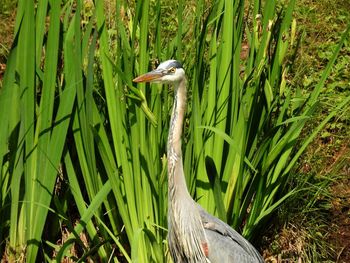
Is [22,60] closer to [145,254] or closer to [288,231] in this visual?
[145,254]

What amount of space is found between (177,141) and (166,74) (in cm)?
30

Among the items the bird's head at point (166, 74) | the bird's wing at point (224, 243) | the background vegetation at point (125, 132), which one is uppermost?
the bird's head at point (166, 74)

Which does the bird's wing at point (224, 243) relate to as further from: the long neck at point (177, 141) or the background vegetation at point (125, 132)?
the long neck at point (177, 141)

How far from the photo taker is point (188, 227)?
3381 mm

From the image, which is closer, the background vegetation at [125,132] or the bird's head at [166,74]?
the bird's head at [166,74]

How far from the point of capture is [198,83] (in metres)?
3.54

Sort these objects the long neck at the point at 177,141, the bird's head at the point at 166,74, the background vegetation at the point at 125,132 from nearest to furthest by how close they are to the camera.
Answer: the bird's head at the point at 166,74, the long neck at the point at 177,141, the background vegetation at the point at 125,132

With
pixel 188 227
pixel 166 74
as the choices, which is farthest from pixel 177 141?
pixel 188 227

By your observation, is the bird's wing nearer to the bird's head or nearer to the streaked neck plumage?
the streaked neck plumage

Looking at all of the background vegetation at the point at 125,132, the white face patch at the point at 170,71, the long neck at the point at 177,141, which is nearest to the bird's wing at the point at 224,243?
the background vegetation at the point at 125,132

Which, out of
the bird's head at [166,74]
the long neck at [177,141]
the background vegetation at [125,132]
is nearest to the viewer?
the bird's head at [166,74]

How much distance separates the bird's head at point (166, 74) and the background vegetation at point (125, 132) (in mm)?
205

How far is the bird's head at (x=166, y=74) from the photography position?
2979 mm

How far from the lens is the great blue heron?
10.3 feet
